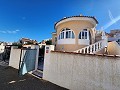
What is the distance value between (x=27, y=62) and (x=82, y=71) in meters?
7.11

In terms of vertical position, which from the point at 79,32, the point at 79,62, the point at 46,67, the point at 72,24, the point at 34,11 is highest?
the point at 34,11

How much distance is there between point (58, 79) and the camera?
29.3 ft

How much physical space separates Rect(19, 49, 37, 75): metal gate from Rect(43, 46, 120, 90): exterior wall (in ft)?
8.77

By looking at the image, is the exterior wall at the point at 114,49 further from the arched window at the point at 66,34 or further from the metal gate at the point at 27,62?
the metal gate at the point at 27,62

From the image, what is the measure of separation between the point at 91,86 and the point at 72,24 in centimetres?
1012

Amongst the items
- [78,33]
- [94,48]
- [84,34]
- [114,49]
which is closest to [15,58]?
[78,33]

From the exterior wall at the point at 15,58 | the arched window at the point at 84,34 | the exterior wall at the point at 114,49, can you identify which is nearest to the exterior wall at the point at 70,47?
the arched window at the point at 84,34

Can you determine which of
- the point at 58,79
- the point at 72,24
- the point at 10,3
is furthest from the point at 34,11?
the point at 58,79

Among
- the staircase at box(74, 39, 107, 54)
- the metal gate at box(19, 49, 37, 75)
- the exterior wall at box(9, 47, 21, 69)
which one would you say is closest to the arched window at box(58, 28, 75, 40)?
the staircase at box(74, 39, 107, 54)

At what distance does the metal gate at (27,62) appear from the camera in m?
10.9

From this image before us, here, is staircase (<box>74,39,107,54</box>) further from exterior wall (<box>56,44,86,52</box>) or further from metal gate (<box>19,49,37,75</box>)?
metal gate (<box>19,49,37,75</box>)

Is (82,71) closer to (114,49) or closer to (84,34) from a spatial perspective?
(114,49)

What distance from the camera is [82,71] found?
23.8 feet

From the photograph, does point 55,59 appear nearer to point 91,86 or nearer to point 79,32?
point 91,86
